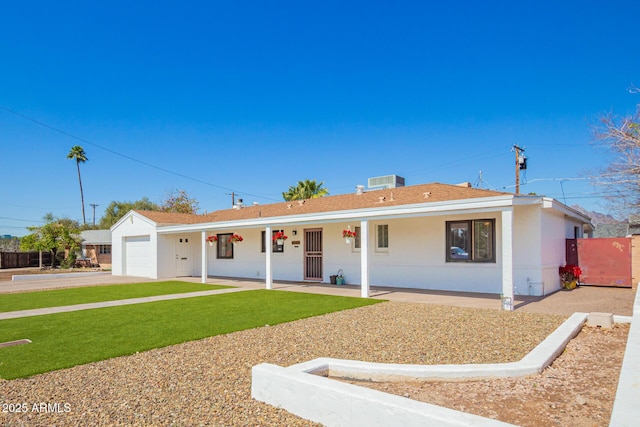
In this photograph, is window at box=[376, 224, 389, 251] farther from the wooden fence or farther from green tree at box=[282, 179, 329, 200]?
the wooden fence

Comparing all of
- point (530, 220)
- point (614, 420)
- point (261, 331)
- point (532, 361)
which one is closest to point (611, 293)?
point (530, 220)

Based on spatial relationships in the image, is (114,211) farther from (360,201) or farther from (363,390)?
(363,390)

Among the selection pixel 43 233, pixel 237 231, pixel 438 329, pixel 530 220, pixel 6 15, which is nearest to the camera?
pixel 438 329

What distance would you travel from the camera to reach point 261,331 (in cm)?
745

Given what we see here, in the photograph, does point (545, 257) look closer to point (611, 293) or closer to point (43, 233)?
point (611, 293)

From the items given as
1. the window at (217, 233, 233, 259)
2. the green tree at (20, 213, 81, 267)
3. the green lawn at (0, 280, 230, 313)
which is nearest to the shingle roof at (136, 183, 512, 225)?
the window at (217, 233, 233, 259)

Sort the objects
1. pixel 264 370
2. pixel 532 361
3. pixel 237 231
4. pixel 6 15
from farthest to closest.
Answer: pixel 237 231
pixel 6 15
pixel 532 361
pixel 264 370

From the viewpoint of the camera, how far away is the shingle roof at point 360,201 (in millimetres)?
13977

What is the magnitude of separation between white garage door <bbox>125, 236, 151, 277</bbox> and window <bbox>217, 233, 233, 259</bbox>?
3668mm

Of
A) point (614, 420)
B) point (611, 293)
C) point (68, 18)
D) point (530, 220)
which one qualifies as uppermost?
point (68, 18)

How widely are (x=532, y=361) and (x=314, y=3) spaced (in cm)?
1448

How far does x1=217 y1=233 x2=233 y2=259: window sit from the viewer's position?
66.5ft

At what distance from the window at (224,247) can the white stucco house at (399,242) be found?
2.0 inches

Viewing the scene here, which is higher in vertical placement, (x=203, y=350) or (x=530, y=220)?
(x=530, y=220)
